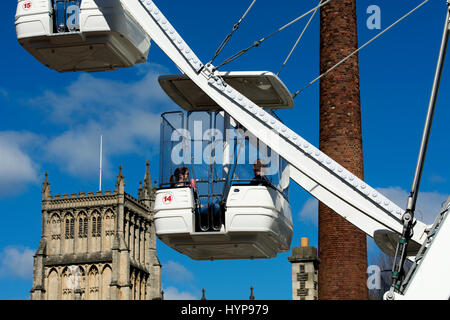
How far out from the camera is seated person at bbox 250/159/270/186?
12953 millimetres

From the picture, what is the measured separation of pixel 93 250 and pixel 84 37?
332 ft

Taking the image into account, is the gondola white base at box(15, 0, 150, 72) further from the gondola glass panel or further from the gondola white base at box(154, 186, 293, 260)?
the gondola white base at box(154, 186, 293, 260)

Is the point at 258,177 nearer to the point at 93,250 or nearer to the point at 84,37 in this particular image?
the point at 84,37

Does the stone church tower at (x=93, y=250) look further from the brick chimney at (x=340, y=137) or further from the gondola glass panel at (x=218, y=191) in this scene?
the gondola glass panel at (x=218, y=191)

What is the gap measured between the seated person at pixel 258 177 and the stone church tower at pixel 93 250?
96.6m

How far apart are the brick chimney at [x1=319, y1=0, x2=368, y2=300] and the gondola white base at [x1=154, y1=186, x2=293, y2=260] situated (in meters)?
6.03

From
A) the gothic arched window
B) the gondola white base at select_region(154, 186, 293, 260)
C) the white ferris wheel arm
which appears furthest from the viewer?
the gothic arched window

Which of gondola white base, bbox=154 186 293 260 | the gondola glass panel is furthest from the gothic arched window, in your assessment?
gondola white base, bbox=154 186 293 260

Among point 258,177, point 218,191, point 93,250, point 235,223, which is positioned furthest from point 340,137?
point 93,250

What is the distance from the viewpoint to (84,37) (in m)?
13.7

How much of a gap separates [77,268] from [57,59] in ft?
331

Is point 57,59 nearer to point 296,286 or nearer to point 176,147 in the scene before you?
point 176,147

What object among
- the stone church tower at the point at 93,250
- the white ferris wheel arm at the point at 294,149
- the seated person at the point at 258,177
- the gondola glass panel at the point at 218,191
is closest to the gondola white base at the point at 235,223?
the gondola glass panel at the point at 218,191
